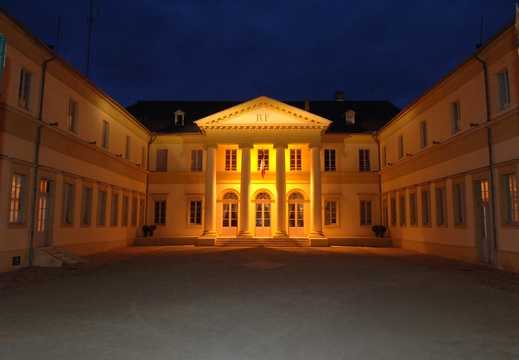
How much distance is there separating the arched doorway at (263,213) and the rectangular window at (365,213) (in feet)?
21.3

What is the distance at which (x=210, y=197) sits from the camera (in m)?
→ 24.6

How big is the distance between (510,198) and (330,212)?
577 inches

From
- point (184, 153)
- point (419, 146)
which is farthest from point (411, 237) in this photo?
point (184, 153)

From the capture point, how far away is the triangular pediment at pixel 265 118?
2486cm

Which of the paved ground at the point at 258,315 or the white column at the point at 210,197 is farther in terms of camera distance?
the white column at the point at 210,197

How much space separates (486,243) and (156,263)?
1273 cm

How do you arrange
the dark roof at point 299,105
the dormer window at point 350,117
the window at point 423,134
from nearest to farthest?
the window at point 423,134
the dark roof at point 299,105
the dormer window at point 350,117

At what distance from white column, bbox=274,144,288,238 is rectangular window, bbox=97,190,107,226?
9914 mm

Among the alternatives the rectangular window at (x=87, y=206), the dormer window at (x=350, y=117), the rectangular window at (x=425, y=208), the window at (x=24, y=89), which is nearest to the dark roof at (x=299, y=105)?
the dormer window at (x=350, y=117)

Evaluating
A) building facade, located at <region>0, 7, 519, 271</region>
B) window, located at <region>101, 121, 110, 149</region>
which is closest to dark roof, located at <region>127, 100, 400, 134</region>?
building facade, located at <region>0, 7, 519, 271</region>

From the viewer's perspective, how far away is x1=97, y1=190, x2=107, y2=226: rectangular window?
20.2 metres

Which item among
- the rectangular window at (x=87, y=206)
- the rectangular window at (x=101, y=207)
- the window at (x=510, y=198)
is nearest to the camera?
the window at (x=510, y=198)

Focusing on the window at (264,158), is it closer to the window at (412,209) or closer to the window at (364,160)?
the window at (364,160)

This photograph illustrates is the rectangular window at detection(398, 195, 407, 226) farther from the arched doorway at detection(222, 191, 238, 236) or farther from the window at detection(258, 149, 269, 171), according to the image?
the arched doorway at detection(222, 191, 238, 236)
